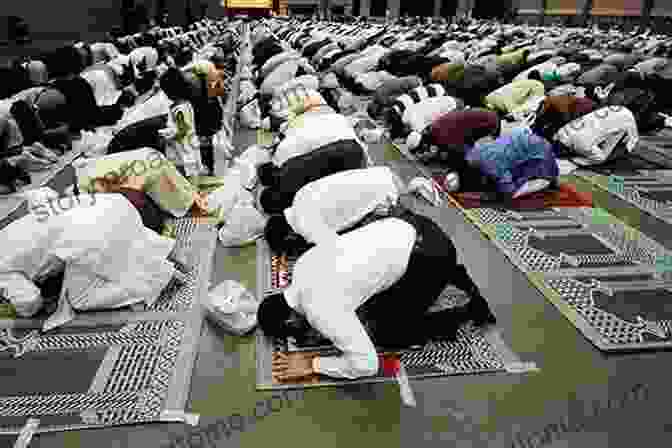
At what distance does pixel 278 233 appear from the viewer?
329cm

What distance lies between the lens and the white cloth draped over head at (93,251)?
244 centimetres

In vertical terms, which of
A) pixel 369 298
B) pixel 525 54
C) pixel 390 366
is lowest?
pixel 390 366

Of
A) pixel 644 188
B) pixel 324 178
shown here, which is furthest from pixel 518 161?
pixel 324 178

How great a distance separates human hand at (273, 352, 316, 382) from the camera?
7.20 ft

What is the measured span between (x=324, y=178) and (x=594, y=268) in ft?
6.20

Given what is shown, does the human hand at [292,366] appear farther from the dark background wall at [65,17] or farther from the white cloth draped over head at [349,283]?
the dark background wall at [65,17]

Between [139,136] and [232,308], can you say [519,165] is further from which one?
[139,136]

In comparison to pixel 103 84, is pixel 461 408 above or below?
below

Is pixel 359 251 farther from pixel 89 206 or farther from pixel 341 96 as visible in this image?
pixel 341 96

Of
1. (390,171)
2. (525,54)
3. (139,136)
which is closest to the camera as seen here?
(390,171)

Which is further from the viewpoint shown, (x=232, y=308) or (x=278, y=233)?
(x=278, y=233)

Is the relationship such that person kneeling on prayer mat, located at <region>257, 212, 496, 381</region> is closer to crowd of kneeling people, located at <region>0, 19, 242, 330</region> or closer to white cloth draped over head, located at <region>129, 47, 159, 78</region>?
crowd of kneeling people, located at <region>0, 19, 242, 330</region>
